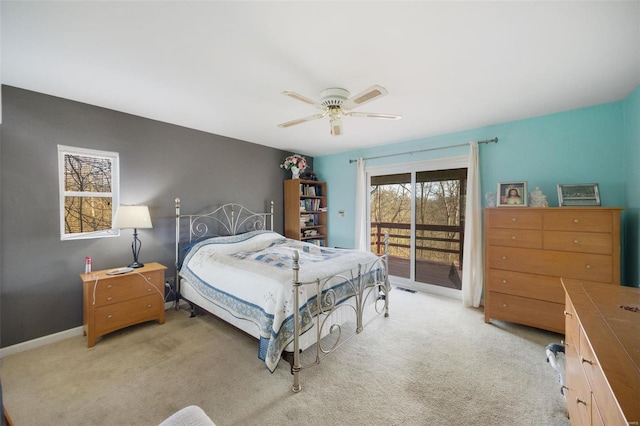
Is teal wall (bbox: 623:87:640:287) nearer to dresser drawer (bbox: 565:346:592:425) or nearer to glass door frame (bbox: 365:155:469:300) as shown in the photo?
glass door frame (bbox: 365:155:469:300)

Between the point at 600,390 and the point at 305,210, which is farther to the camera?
the point at 305,210

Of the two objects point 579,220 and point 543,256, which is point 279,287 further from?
point 579,220

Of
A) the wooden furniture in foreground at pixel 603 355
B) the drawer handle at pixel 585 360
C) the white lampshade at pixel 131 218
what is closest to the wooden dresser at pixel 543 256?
the wooden furniture in foreground at pixel 603 355

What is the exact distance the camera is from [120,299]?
8.61 feet

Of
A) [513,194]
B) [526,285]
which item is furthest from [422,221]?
[526,285]

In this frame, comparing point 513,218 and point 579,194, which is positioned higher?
point 579,194

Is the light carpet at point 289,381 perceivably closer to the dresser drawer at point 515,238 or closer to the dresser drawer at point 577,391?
the dresser drawer at point 577,391

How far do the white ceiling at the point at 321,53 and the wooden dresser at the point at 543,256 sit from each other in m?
1.26

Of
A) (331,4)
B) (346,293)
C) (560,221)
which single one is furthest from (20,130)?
(560,221)

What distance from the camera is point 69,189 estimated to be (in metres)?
2.74

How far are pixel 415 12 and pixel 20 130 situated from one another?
3.60 meters

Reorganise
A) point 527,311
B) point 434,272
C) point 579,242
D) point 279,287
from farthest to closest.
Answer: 1. point 434,272
2. point 527,311
3. point 579,242
4. point 279,287

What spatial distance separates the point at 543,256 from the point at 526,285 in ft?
1.18

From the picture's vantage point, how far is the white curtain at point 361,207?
4.65 meters
